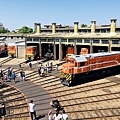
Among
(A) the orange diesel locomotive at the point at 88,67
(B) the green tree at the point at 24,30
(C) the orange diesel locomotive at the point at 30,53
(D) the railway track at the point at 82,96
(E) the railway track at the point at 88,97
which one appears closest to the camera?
(E) the railway track at the point at 88,97

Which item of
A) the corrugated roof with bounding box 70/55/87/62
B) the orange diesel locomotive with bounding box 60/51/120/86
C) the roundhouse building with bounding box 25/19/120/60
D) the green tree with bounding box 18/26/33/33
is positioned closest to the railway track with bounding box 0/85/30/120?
the orange diesel locomotive with bounding box 60/51/120/86

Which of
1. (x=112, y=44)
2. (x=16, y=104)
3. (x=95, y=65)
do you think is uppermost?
(x=112, y=44)

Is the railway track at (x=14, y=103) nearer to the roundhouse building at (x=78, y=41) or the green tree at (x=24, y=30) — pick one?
the roundhouse building at (x=78, y=41)

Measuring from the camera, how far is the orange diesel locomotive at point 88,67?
2375 centimetres

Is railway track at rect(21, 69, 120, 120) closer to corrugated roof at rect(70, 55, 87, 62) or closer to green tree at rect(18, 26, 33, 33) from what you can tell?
corrugated roof at rect(70, 55, 87, 62)

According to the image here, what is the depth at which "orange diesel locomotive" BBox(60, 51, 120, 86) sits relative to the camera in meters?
23.8

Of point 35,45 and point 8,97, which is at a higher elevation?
point 35,45

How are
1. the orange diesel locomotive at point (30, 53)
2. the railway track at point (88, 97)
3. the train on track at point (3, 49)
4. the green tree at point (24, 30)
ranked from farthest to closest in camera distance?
the green tree at point (24, 30) < the train on track at point (3, 49) < the orange diesel locomotive at point (30, 53) < the railway track at point (88, 97)

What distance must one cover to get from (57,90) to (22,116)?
703cm

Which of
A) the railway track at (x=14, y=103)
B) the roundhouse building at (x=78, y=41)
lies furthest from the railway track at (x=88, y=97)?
the roundhouse building at (x=78, y=41)

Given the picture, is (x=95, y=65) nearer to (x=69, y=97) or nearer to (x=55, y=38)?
(x=69, y=97)

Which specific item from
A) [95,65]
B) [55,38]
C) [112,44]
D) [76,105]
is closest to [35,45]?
[55,38]

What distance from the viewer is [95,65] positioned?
26.0 metres

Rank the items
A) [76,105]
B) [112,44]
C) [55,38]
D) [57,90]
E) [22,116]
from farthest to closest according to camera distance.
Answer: [55,38]
[112,44]
[57,90]
[76,105]
[22,116]
